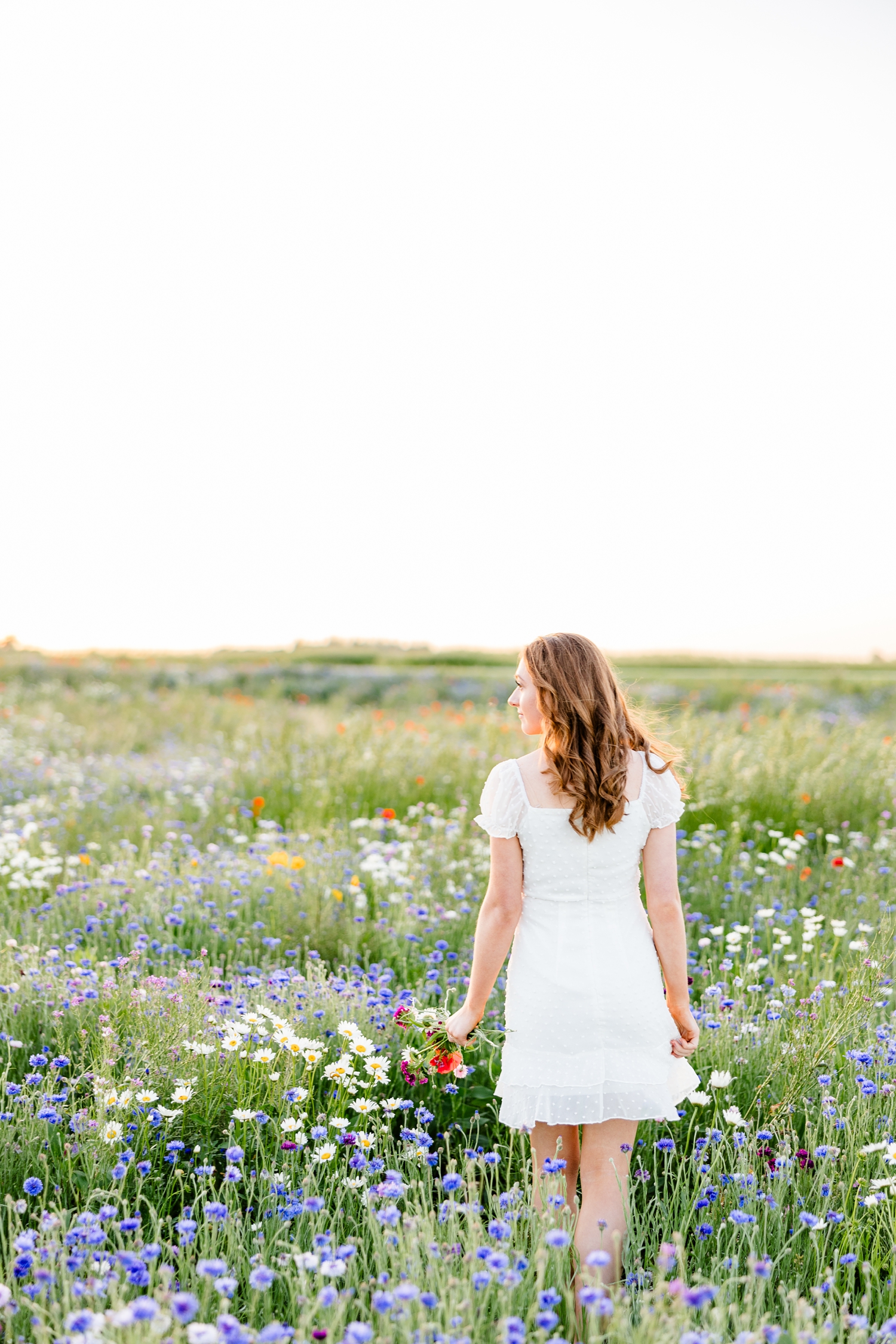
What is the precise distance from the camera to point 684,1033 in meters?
3.00

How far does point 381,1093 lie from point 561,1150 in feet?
2.87

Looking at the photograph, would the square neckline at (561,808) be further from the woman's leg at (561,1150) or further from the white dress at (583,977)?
the woman's leg at (561,1150)

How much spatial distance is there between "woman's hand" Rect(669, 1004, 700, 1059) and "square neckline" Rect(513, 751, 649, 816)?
2.00 ft

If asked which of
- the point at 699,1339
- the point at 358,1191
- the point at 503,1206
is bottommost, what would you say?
the point at 358,1191

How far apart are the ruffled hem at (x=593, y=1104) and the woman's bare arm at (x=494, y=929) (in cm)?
26

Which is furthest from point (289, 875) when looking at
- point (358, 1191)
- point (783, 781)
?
point (783, 781)

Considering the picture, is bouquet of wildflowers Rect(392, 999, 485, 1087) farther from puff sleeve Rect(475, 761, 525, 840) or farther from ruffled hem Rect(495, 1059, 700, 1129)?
puff sleeve Rect(475, 761, 525, 840)

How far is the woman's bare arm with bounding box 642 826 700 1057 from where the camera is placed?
292cm

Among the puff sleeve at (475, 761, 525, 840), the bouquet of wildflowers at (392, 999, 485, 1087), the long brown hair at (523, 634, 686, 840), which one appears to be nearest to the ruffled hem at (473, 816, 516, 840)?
the puff sleeve at (475, 761, 525, 840)

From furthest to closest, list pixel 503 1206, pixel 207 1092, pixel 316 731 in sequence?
pixel 316 731 < pixel 207 1092 < pixel 503 1206

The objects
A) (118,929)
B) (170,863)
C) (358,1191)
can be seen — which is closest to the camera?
(358,1191)

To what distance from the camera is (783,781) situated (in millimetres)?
7398

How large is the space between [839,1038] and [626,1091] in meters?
1.13

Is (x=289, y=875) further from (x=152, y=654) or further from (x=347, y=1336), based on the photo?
(x=152, y=654)
